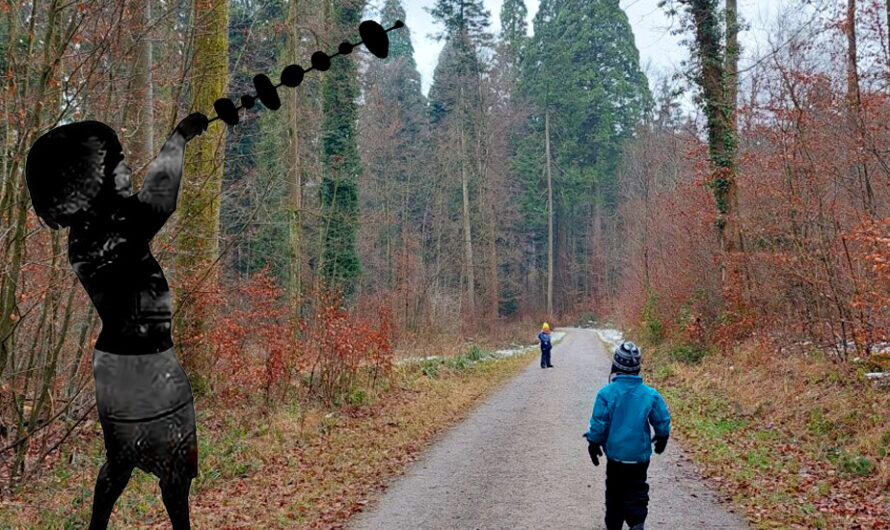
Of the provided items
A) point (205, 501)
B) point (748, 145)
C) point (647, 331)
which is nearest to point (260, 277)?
point (205, 501)

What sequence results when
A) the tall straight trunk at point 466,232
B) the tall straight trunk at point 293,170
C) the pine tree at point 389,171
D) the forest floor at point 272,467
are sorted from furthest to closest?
1. the pine tree at point 389,171
2. the tall straight trunk at point 466,232
3. the tall straight trunk at point 293,170
4. the forest floor at point 272,467

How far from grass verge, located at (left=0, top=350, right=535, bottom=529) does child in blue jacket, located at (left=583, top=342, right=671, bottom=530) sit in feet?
9.39

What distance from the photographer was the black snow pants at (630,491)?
5.41m

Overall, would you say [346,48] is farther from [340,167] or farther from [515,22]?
[515,22]

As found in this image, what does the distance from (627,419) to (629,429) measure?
0.27 feet

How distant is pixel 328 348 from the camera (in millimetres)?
12266

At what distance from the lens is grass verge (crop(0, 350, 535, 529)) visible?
21.0 ft

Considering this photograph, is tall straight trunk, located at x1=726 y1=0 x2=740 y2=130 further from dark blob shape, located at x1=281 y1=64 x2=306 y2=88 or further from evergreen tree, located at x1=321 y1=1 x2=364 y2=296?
dark blob shape, located at x1=281 y1=64 x2=306 y2=88

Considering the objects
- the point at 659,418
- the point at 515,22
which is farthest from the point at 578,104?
the point at 659,418

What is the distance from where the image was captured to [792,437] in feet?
31.1

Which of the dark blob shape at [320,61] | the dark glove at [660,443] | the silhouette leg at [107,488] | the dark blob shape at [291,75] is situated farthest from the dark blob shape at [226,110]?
the dark glove at [660,443]

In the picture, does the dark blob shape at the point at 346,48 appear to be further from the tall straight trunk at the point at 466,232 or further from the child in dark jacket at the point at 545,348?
the tall straight trunk at the point at 466,232

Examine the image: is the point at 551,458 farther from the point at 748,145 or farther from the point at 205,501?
the point at 748,145

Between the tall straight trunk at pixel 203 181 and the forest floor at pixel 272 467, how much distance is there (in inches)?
71.8
